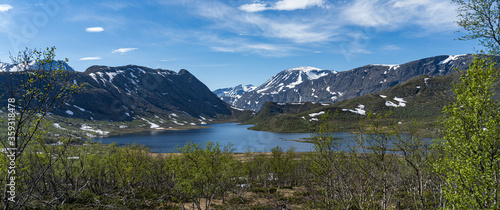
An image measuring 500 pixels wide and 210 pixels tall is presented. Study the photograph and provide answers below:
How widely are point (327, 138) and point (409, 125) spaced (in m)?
16.4

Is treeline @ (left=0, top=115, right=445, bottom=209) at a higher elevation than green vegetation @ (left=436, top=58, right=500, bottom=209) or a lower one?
lower

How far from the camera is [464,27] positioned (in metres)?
20.1

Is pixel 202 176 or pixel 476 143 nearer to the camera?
pixel 476 143

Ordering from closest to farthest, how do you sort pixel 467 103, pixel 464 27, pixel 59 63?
pixel 59 63 → pixel 467 103 → pixel 464 27

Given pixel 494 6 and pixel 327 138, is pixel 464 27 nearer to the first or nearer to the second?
pixel 494 6

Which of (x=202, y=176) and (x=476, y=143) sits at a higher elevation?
(x=476, y=143)

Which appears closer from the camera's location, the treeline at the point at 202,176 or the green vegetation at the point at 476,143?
the green vegetation at the point at 476,143

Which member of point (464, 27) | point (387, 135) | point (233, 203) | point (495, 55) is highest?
point (464, 27)

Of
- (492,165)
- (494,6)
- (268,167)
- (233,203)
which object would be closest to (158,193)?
(233,203)

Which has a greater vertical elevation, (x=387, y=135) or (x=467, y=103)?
(x=467, y=103)

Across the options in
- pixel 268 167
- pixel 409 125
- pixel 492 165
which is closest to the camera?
pixel 492 165

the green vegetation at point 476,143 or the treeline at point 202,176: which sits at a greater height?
the green vegetation at point 476,143

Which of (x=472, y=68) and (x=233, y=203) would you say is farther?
(x=233, y=203)

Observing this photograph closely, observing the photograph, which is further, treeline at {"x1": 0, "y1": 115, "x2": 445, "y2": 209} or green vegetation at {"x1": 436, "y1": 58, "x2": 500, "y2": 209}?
treeline at {"x1": 0, "y1": 115, "x2": 445, "y2": 209}
